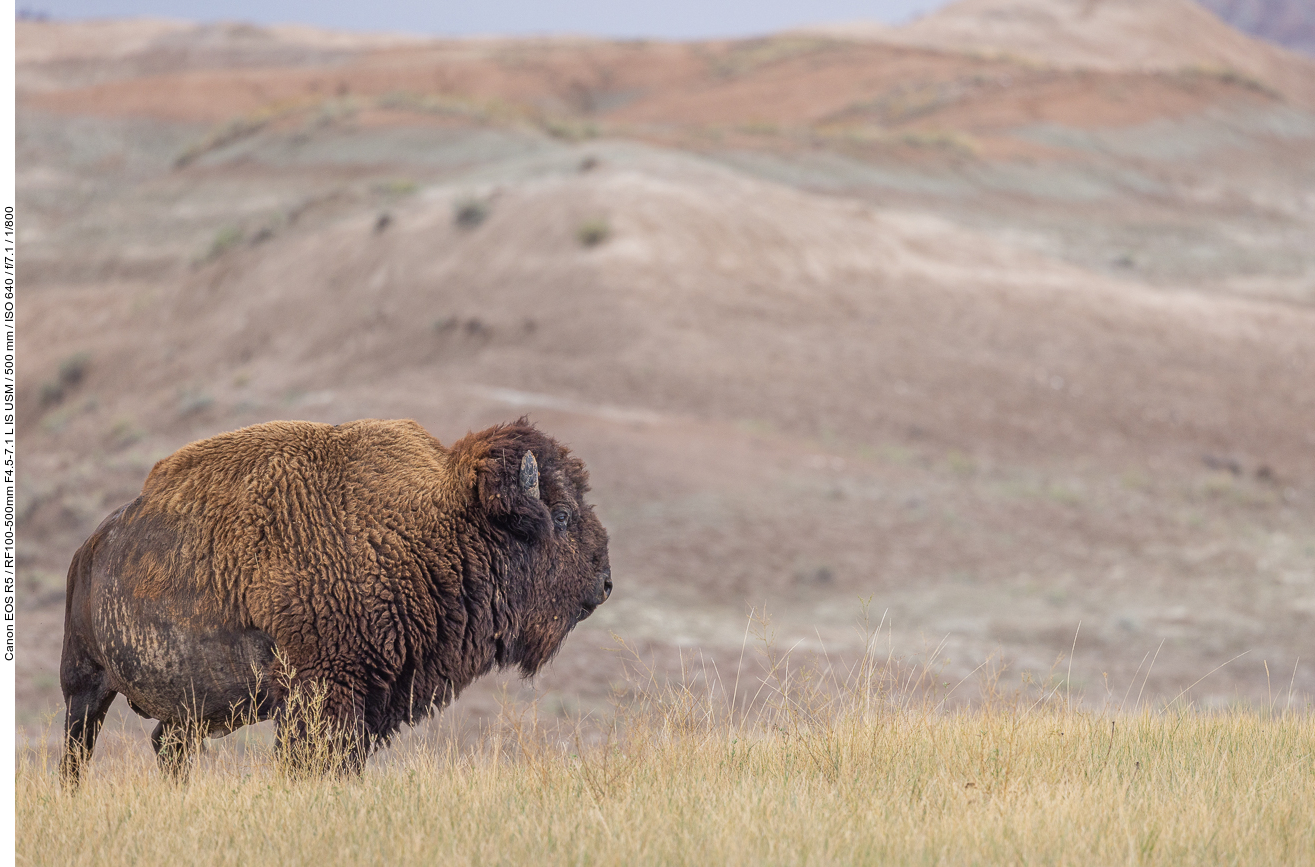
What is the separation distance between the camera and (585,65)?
75.8m

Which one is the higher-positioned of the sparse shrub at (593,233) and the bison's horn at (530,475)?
the bison's horn at (530,475)

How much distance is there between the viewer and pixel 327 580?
13.5 ft

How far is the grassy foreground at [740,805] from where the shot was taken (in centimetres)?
337

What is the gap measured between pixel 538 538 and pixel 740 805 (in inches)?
47.2

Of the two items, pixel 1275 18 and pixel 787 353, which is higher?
pixel 1275 18

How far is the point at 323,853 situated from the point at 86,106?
70.8m

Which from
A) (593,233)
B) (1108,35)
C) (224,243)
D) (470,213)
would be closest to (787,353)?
(593,233)

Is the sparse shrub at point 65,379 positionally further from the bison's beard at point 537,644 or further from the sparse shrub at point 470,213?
the bison's beard at point 537,644

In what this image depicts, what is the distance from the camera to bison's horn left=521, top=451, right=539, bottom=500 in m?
4.26

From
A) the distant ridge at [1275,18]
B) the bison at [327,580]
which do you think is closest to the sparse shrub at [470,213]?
the bison at [327,580]

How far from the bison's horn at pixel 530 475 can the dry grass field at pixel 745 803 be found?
2.78ft

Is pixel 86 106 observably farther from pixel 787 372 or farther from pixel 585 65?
pixel 787 372

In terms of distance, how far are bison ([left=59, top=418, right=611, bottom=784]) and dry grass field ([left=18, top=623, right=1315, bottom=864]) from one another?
0.28 metres

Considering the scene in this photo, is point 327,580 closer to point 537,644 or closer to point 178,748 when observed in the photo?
point 537,644
